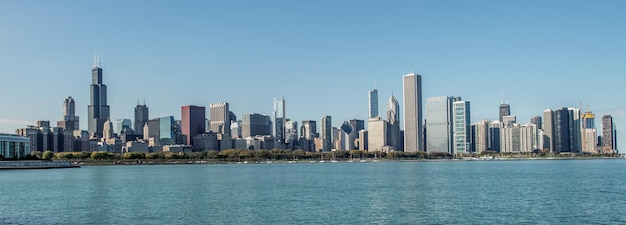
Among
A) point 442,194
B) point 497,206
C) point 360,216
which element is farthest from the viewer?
point 442,194

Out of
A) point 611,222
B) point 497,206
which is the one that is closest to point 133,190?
point 497,206

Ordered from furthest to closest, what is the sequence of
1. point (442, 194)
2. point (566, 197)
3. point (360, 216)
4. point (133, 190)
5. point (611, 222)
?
point (133, 190) → point (442, 194) → point (566, 197) → point (360, 216) → point (611, 222)

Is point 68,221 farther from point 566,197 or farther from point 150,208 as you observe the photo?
point 566,197

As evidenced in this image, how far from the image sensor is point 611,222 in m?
51.4

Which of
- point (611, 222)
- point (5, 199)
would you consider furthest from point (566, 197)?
point (5, 199)

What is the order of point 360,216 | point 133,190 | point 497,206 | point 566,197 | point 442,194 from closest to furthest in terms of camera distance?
point 360,216 → point 497,206 → point 566,197 → point 442,194 → point 133,190

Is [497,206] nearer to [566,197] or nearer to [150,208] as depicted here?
[566,197]

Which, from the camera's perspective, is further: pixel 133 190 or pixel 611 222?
pixel 133 190

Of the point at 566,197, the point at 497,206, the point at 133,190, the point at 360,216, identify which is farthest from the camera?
the point at 133,190

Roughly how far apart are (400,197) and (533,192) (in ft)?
53.7

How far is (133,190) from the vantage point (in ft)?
290

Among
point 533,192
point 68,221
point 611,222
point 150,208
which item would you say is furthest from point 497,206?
point 68,221

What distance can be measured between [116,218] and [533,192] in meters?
46.0

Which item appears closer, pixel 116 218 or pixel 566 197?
pixel 116 218
